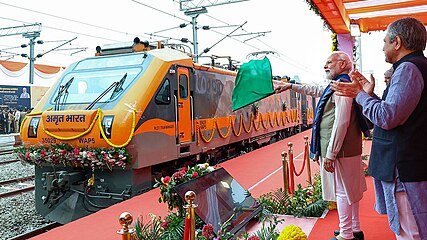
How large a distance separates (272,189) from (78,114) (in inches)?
132

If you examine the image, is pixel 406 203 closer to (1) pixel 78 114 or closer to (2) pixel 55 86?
(1) pixel 78 114

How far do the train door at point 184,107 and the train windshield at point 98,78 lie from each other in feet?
2.97

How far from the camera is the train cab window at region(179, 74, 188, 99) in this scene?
7.54 metres

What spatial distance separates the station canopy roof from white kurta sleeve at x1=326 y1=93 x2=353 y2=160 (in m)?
3.67

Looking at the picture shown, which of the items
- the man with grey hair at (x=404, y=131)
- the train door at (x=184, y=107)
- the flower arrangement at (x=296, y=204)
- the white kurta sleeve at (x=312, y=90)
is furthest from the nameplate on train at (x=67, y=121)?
the man with grey hair at (x=404, y=131)

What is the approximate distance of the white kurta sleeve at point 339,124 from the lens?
133 inches

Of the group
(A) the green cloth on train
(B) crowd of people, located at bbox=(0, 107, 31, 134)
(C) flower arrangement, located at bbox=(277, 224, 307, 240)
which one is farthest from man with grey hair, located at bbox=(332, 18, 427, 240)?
(B) crowd of people, located at bbox=(0, 107, 31, 134)

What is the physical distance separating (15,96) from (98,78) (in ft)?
52.4

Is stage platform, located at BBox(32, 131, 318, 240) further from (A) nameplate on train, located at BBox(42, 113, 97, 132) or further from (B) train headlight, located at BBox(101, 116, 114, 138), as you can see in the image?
(A) nameplate on train, located at BBox(42, 113, 97, 132)

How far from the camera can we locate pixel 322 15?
7250 mm

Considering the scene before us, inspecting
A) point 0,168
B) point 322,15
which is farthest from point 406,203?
point 0,168

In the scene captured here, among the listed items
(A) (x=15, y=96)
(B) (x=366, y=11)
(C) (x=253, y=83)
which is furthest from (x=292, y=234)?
(A) (x=15, y=96)

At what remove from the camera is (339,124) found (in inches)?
134

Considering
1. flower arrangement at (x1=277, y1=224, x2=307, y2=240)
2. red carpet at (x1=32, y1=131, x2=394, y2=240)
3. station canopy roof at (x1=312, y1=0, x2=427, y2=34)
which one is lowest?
red carpet at (x1=32, y1=131, x2=394, y2=240)
